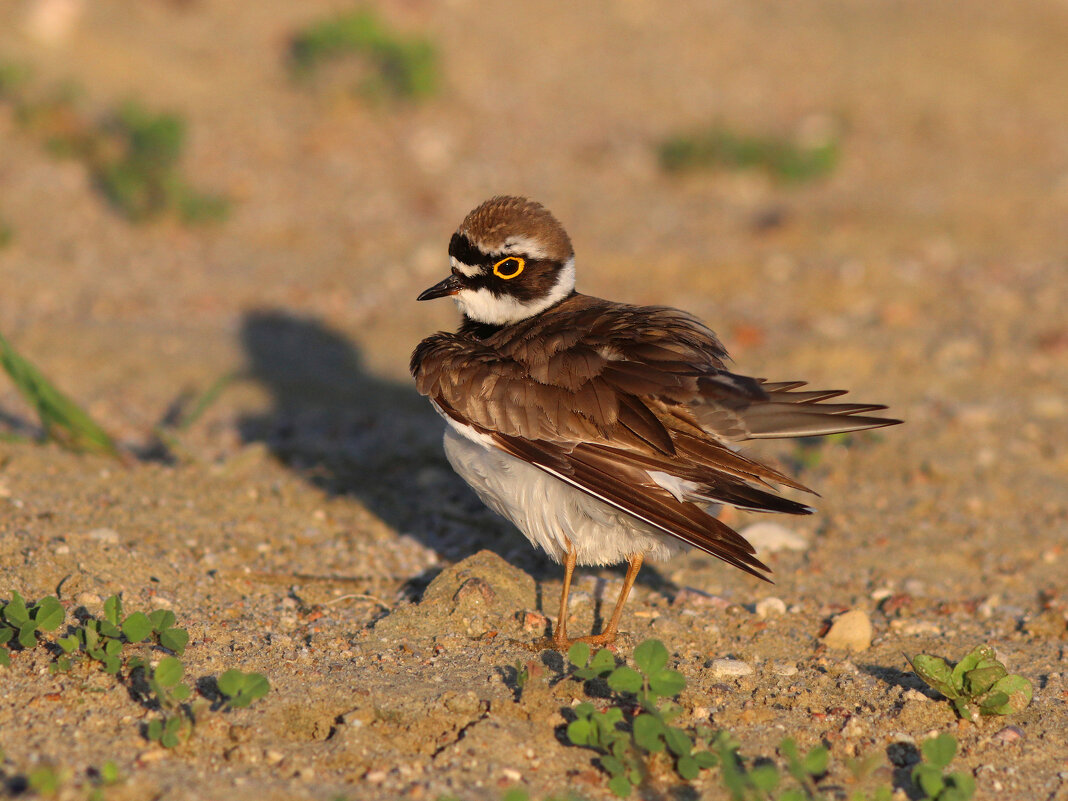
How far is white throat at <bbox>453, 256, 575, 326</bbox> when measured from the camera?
512cm

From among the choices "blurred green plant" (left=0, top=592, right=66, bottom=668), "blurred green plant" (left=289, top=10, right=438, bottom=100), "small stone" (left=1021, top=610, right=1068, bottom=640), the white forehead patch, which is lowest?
"blurred green plant" (left=0, top=592, right=66, bottom=668)

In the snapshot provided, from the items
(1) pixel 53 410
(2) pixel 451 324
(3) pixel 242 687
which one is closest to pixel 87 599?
(3) pixel 242 687

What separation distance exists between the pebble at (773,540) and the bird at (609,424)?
986 millimetres

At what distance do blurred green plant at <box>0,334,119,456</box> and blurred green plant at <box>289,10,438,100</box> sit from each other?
6.15 m

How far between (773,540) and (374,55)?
7.58 metres

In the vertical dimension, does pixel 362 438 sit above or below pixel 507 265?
below

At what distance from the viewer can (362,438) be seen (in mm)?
6688

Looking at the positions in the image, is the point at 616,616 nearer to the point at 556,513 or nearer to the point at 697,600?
the point at 556,513

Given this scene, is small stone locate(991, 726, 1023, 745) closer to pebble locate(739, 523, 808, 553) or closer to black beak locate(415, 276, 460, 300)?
pebble locate(739, 523, 808, 553)

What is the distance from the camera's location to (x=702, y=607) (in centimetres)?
486

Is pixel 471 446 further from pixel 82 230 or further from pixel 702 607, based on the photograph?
pixel 82 230

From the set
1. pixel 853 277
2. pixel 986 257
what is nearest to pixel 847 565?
pixel 853 277

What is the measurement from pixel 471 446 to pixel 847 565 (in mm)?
2040

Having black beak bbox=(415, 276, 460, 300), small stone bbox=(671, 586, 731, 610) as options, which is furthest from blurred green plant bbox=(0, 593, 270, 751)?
small stone bbox=(671, 586, 731, 610)
